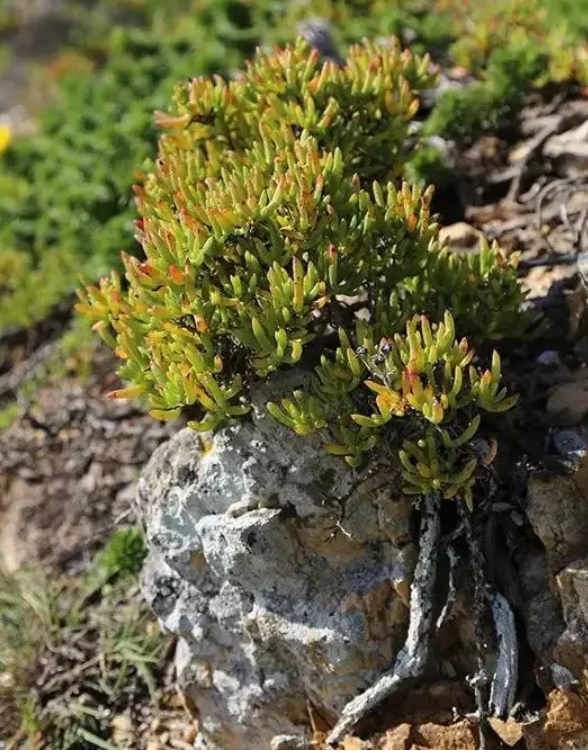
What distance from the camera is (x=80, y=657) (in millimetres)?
4090

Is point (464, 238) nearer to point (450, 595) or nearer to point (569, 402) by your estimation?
point (569, 402)

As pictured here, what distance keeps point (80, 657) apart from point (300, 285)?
7.20ft

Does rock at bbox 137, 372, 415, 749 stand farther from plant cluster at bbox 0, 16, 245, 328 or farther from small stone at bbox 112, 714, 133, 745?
plant cluster at bbox 0, 16, 245, 328

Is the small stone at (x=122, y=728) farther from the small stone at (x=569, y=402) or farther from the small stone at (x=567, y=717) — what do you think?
the small stone at (x=569, y=402)

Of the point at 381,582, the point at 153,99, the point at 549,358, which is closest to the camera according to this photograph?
the point at 381,582

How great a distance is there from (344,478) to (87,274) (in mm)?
2631

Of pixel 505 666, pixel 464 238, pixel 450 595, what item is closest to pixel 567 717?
pixel 505 666

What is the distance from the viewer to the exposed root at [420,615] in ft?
10.0

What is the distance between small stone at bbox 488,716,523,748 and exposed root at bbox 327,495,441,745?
11.2 inches

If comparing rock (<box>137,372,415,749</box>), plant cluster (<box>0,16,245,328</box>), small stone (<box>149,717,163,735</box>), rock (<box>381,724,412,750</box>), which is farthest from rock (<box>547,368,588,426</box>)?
plant cluster (<box>0,16,245,328</box>)

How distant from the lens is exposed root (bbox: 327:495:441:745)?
3.06 m

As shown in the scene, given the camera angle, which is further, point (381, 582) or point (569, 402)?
point (569, 402)

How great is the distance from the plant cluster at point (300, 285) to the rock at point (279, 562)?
6.5 inches

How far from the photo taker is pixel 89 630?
4.23 metres
